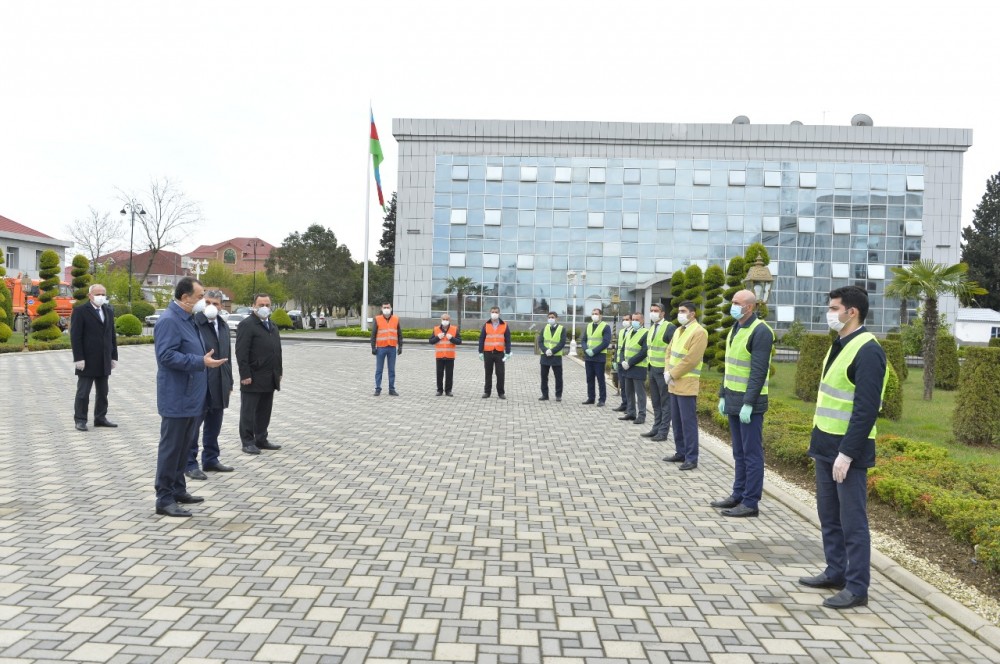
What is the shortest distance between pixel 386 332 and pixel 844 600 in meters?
11.5

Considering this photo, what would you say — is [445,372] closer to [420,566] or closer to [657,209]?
[420,566]

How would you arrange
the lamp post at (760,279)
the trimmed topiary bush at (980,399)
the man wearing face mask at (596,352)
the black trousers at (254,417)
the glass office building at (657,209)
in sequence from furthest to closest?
the glass office building at (657,209) < the lamp post at (760,279) < the man wearing face mask at (596,352) < the trimmed topiary bush at (980,399) < the black trousers at (254,417)

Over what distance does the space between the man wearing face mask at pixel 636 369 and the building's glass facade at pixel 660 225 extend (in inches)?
1347

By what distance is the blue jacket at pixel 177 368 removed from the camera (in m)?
5.81

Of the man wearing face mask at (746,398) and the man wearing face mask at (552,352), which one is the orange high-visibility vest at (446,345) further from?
the man wearing face mask at (746,398)

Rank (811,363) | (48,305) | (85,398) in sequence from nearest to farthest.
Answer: (85,398) → (811,363) → (48,305)

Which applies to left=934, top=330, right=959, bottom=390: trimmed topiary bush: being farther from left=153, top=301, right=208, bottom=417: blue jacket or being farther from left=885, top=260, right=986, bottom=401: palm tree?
left=153, top=301, right=208, bottom=417: blue jacket

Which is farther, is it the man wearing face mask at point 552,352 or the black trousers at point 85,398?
the man wearing face mask at point 552,352

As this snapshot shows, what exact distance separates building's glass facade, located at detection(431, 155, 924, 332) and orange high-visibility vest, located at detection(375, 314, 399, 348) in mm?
32499

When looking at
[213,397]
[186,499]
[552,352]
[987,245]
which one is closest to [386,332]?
[552,352]

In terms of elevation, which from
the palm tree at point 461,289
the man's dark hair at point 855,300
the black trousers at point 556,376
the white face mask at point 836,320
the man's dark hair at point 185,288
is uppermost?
the palm tree at point 461,289

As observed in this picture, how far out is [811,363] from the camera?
47.8 ft

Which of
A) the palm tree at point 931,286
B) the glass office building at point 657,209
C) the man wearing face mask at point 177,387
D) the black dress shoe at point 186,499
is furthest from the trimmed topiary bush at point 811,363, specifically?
the glass office building at point 657,209

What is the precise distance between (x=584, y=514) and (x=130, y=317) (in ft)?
107
